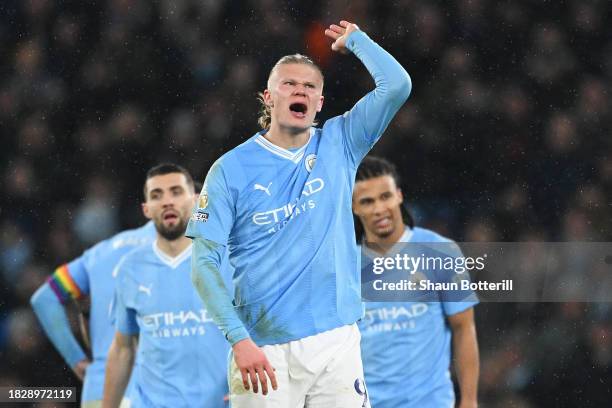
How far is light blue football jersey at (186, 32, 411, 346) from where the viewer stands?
326cm

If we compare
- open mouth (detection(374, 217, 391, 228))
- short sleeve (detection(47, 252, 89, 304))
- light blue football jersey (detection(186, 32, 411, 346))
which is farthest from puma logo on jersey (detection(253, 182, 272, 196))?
short sleeve (detection(47, 252, 89, 304))

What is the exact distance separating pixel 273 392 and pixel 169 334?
201 centimetres

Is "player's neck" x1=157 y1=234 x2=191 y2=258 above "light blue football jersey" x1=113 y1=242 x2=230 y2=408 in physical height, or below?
above

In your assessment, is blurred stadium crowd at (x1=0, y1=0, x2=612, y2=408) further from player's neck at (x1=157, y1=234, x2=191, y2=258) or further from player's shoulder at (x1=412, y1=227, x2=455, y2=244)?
player's neck at (x1=157, y1=234, x2=191, y2=258)

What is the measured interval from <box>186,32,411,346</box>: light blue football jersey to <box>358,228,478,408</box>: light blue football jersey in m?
1.78

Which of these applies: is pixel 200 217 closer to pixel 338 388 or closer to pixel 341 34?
pixel 338 388

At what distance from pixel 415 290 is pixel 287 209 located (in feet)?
6.60

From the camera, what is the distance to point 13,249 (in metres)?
6.50

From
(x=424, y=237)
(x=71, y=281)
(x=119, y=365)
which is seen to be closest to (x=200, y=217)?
(x=119, y=365)

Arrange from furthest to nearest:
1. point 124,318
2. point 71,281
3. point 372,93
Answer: point 71,281 → point 124,318 → point 372,93

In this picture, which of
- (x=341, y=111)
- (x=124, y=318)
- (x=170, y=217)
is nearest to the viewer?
(x=124, y=318)

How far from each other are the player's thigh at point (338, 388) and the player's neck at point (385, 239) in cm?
218

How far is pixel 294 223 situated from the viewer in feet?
10.9

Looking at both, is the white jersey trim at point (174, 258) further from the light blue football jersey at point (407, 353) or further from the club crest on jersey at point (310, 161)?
the club crest on jersey at point (310, 161)
